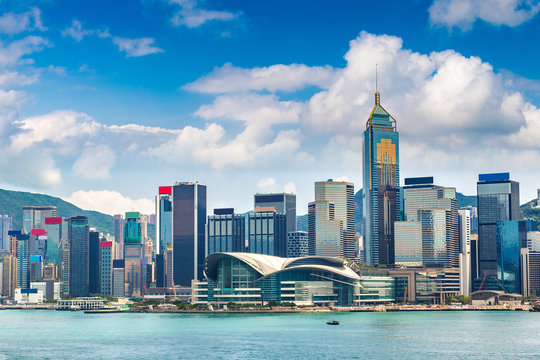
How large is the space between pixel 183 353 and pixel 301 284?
105 meters

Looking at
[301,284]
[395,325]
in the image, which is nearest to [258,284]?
[301,284]

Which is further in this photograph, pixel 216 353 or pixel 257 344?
pixel 257 344

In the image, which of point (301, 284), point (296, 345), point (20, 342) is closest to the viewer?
point (296, 345)

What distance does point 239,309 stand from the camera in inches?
7338

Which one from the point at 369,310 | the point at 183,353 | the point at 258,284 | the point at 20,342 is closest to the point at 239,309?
the point at 258,284

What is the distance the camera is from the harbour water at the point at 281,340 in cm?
9388

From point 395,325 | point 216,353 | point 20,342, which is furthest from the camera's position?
point 395,325

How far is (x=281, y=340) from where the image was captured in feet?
356

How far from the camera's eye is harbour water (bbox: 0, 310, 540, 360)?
9388 centimetres

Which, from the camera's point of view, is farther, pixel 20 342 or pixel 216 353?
pixel 20 342

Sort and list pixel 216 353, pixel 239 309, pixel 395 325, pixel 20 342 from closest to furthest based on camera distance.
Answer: pixel 216 353, pixel 20 342, pixel 395 325, pixel 239 309

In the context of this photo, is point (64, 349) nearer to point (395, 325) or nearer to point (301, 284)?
point (395, 325)

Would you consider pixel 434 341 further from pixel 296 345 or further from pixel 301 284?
pixel 301 284

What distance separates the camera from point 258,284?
197 m
